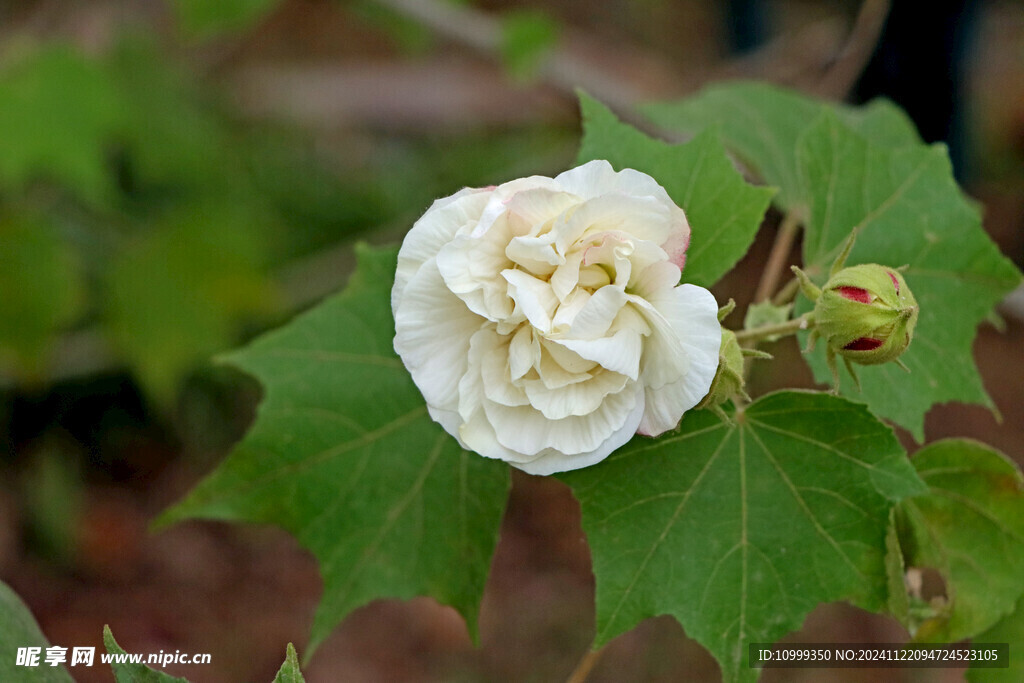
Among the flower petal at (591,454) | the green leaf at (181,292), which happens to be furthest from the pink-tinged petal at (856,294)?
the green leaf at (181,292)

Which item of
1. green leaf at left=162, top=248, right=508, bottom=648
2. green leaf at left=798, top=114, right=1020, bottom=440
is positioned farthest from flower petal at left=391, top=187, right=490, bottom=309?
green leaf at left=798, top=114, right=1020, bottom=440

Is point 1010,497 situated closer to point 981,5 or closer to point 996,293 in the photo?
point 996,293

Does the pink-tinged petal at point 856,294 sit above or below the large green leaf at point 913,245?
above

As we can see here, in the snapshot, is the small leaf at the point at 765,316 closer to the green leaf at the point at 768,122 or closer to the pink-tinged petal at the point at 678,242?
the pink-tinged petal at the point at 678,242

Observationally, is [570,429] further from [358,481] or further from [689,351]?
[358,481]

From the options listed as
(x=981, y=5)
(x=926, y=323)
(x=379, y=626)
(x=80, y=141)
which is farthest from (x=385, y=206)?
(x=926, y=323)

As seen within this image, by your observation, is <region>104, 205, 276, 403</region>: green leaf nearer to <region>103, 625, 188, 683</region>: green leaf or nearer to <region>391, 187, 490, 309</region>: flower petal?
<region>103, 625, 188, 683</region>: green leaf
